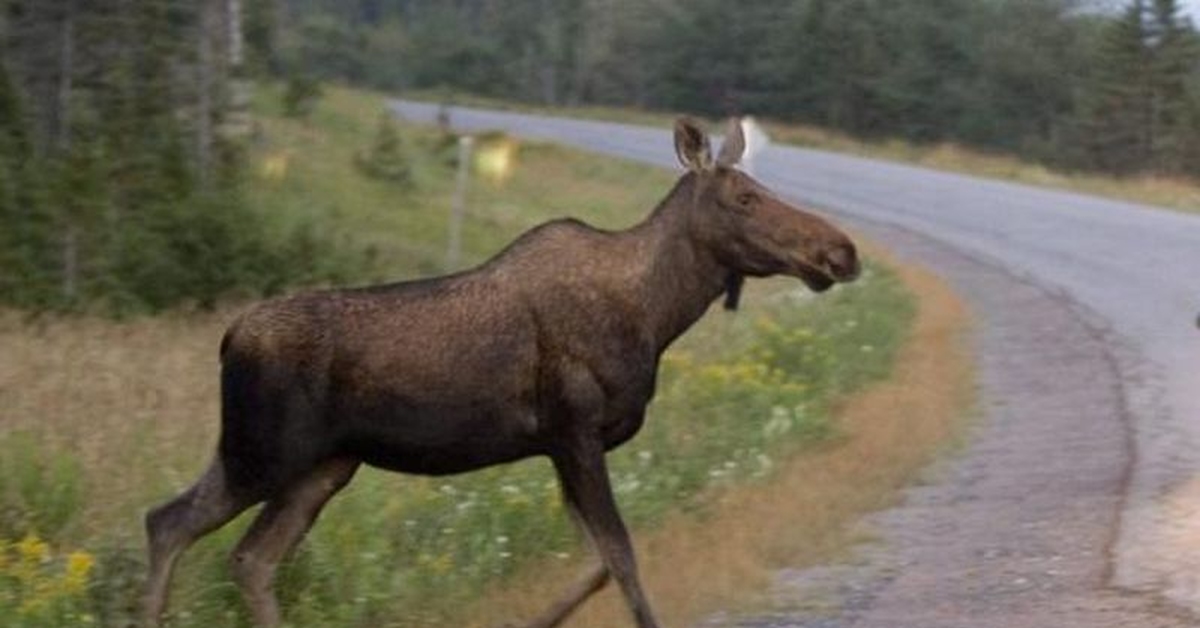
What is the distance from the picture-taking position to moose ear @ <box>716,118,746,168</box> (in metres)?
7.96

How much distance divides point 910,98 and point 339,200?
124 ft

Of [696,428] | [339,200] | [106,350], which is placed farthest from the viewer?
[339,200]

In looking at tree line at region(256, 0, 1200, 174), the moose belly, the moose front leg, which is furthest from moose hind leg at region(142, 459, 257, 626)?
tree line at region(256, 0, 1200, 174)

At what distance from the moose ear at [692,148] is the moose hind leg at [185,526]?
6.13ft

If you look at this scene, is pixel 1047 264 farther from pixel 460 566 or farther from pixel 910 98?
pixel 910 98

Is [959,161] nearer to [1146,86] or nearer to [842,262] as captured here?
[1146,86]

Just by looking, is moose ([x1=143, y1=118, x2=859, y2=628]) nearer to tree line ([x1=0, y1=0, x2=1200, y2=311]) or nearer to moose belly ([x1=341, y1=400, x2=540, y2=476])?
moose belly ([x1=341, y1=400, x2=540, y2=476])

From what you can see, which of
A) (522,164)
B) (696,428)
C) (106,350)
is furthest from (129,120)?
(522,164)

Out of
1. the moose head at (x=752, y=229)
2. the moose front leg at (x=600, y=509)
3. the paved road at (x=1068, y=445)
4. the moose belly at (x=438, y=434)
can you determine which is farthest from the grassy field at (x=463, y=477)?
the moose head at (x=752, y=229)

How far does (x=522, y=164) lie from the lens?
44844 mm

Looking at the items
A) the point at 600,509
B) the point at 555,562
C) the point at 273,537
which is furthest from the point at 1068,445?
the point at 273,537

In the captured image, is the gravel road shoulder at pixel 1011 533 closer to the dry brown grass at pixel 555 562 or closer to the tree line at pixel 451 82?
the dry brown grass at pixel 555 562

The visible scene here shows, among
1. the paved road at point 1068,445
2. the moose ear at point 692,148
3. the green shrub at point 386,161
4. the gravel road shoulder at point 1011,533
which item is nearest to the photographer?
the moose ear at point 692,148

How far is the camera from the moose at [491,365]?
7.55 meters
